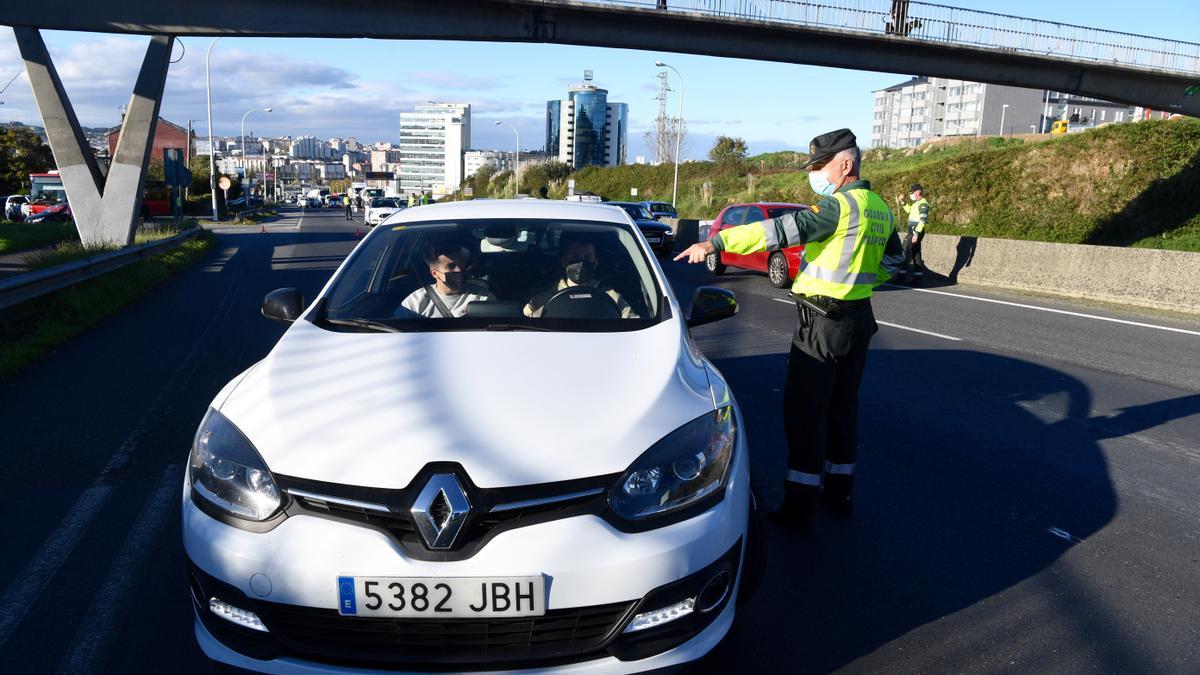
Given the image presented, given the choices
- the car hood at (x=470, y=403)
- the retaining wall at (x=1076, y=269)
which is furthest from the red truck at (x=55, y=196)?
the car hood at (x=470, y=403)

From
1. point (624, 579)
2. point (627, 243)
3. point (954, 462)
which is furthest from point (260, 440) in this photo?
point (954, 462)

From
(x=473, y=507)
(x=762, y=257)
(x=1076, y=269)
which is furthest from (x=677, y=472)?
(x=762, y=257)

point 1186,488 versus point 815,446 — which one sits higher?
point 815,446

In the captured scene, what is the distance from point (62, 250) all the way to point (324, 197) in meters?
110

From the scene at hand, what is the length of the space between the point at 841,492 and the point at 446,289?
222 centimetres

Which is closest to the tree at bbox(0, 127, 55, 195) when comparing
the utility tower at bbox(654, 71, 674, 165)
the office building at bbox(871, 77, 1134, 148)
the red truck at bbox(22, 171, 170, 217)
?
the red truck at bbox(22, 171, 170, 217)

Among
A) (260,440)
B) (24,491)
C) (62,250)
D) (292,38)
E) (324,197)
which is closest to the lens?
(260,440)

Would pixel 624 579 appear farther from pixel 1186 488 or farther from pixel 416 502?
pixel 1186 488

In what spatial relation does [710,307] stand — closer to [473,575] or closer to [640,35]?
[473,575]

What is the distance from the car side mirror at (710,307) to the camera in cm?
426

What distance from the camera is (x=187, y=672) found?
10.1 ft

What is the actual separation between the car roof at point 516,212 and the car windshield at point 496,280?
6 centimetres

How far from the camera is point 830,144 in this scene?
4422 millimetres

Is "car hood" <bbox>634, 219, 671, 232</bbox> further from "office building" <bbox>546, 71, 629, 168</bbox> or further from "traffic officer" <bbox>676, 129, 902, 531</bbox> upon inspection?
"office building" <bbox>546, 71, 629, 168</bbox>
